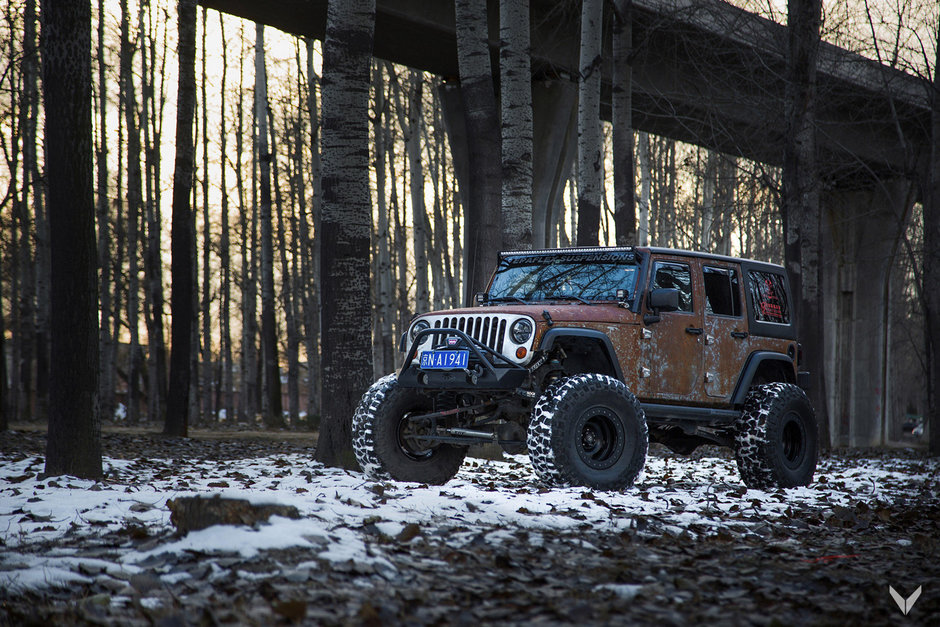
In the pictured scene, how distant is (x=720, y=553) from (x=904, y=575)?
3.41 feet

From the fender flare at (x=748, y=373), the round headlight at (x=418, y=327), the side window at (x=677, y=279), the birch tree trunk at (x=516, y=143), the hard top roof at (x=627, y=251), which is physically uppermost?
the birch tree trunk at (x=516, y=143)

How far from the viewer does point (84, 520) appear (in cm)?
620

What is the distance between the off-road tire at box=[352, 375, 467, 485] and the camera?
335 inches

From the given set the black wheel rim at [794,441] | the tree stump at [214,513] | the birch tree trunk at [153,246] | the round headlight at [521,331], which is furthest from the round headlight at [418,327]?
the birch tree trunk at [153,246]

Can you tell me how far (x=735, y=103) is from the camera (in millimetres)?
20031

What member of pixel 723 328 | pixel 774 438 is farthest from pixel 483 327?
pixel 774 438

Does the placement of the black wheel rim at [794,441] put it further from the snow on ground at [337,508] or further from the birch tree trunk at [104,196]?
the birch tree trunk at [104,196]

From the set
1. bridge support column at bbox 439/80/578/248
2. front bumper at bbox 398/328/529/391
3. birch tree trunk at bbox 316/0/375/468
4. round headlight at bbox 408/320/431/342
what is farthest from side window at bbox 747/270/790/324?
bridge support column at bbox 439/80/578/248

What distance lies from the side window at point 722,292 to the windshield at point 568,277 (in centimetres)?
106

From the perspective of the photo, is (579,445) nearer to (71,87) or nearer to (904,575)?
(904,575)

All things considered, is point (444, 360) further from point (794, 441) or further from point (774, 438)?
point (794, 441)

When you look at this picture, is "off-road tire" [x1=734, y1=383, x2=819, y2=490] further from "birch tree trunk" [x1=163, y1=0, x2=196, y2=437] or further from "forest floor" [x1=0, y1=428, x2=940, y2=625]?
"birch tree trunk" [x1=163, y1=0, x2=196, y2=437]

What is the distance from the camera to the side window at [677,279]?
8.93m

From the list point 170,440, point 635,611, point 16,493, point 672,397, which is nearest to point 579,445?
point 672,397
